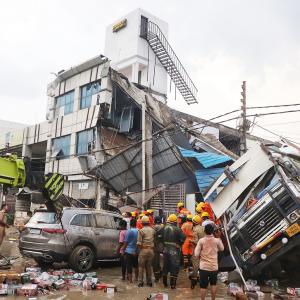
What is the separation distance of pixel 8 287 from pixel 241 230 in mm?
5043

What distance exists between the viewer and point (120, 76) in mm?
21000

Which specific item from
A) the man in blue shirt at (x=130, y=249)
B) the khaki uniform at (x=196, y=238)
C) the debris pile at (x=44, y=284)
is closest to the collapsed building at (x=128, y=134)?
the khaki uniform at (x=196, y=238)

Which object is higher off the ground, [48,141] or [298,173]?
[48,141]

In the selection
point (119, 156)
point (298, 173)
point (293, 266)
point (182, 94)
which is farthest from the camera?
point (182, 94)

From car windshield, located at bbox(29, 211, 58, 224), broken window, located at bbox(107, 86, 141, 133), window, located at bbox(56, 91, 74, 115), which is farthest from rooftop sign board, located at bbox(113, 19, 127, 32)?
car windshield, located at bbox(29, 211, 58, 224)

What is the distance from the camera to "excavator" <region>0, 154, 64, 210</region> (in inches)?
378

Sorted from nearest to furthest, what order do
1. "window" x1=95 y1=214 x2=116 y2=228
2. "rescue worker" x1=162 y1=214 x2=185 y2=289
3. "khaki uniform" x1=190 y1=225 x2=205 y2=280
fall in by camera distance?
"rescue worker" x1=162 y1=214 x2=185 y2=289, "khaki uniform" x1=190 y1=225 x2=205 y2=280, "window" x1=95 y1=214 x2=116 y2=228

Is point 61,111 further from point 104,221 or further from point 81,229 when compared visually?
point 81,229

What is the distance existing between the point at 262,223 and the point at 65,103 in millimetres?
18448

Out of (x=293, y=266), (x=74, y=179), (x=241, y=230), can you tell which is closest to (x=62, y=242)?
(x=241, y=230)

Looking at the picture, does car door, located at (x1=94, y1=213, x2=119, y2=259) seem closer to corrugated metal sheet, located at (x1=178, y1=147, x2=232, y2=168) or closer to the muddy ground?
the muddy ground

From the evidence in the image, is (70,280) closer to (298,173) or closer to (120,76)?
(298,173)

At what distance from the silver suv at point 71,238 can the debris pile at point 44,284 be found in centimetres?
70

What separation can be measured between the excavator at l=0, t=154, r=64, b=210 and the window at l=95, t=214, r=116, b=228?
1283 millimetres
